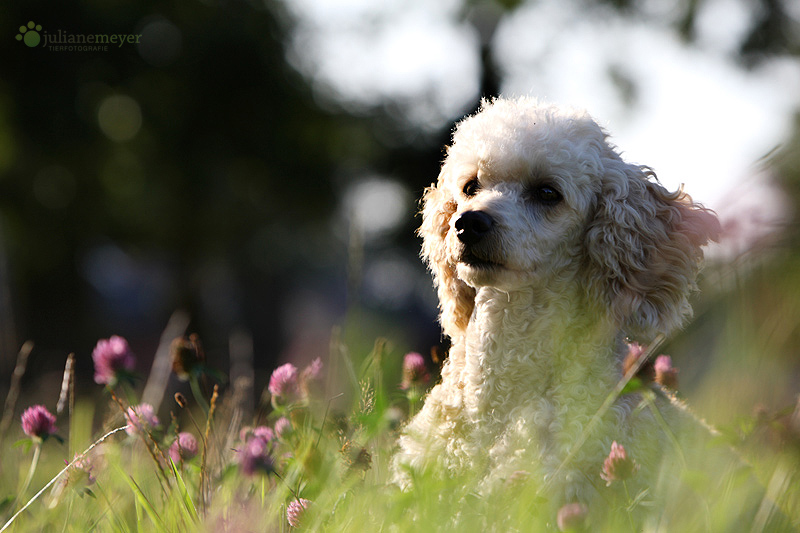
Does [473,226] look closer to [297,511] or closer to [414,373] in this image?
[414,373]

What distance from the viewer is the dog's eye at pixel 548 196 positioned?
10.4ft

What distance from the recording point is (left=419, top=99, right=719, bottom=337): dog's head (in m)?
2.97

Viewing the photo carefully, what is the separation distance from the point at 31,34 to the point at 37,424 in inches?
512

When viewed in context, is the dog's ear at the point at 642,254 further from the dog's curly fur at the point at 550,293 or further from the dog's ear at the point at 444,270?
the dog's ear at the point at 444,270

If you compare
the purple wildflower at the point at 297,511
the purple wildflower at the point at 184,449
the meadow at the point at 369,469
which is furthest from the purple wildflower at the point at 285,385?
the purple wildflower at the point at 297,511

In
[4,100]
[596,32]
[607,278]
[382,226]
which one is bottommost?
[382,226]

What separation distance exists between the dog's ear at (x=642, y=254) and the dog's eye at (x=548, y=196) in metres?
0.23

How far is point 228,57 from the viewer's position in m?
15.0

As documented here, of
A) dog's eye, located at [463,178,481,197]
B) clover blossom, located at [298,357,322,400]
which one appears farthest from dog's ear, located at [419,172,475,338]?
clover blossom, located at [298,357,322,400]

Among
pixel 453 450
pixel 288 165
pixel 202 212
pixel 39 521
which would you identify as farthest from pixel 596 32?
pixel 39 521

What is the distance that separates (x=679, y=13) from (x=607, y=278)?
11.4m

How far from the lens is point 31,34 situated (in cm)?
1283

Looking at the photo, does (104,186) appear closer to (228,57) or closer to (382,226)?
(228,57)

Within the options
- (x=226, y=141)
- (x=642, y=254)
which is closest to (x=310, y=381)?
(x=642, y=254)
